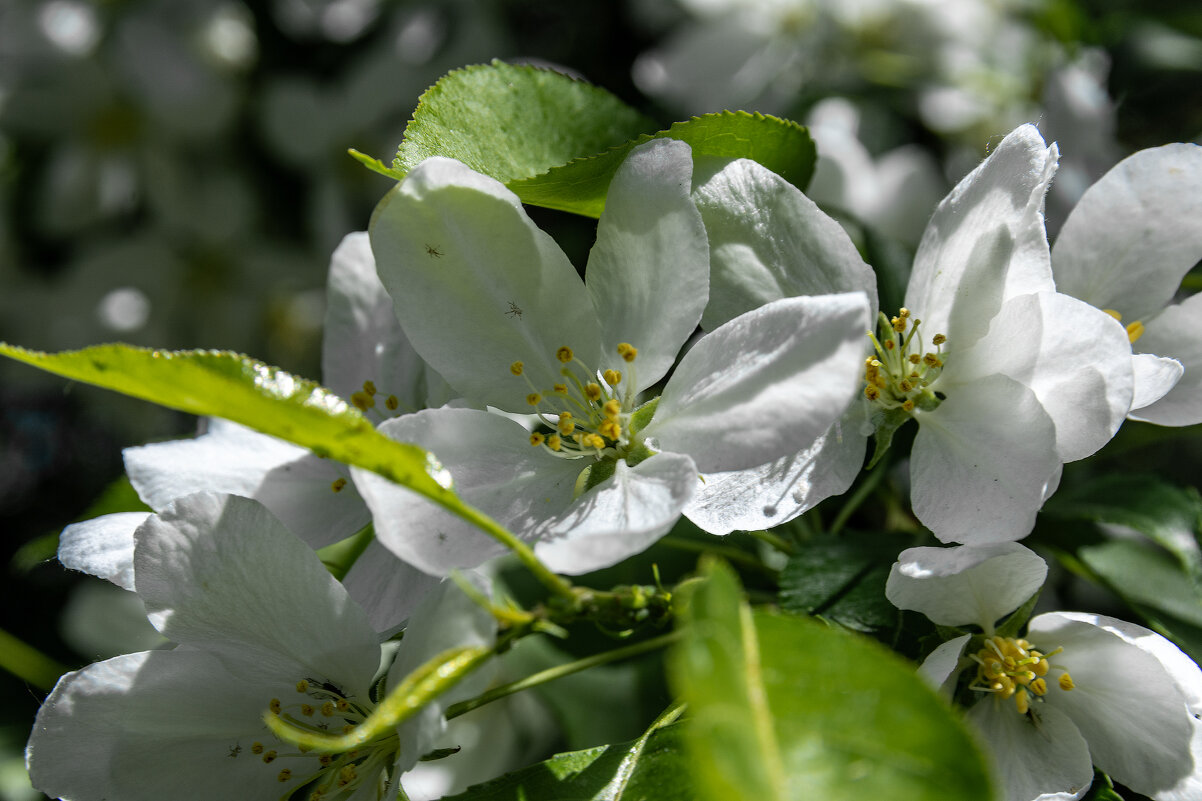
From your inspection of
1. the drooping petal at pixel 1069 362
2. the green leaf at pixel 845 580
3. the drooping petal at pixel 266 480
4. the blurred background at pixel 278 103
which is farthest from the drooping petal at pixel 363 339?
the blurred background at pixel 278 103

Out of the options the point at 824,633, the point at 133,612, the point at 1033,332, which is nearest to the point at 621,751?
the point at 824,633

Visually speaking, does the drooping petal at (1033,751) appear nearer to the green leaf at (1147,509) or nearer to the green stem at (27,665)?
the green leaf at (1147,509)

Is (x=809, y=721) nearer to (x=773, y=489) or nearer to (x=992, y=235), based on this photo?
(x=773, y=489)

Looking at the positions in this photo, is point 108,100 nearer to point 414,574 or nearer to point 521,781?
point 414,574

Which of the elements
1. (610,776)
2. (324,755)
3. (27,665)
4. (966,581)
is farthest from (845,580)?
(27,665)

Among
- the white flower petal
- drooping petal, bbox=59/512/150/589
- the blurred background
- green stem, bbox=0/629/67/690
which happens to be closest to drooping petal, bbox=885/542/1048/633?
the white flower petal

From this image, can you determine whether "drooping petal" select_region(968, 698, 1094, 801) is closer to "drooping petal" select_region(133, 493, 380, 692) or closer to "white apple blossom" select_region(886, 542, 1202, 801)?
"white apple blossom" select_region(886, 542, 1202, 801)
